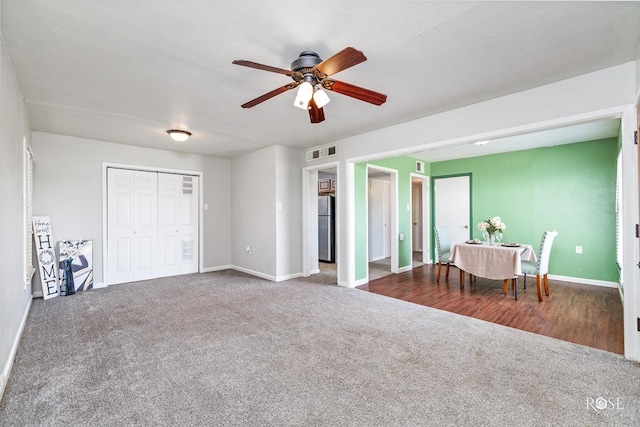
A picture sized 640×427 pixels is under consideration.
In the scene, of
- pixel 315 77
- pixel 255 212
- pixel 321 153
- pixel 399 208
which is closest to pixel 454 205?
pixel 399 208

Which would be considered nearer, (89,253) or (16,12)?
(16,12)

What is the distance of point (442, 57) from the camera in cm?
236

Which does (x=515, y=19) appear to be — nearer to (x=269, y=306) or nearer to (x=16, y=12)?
(x=16, y=12)

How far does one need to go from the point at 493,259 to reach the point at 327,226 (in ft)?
12.5

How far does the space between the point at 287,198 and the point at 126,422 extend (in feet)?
13.3

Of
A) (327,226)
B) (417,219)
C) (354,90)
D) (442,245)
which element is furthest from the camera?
(417,219)

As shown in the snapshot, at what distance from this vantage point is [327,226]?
7.32 m

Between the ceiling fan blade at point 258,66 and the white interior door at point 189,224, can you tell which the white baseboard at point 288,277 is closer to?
the white interior door at point 189,224

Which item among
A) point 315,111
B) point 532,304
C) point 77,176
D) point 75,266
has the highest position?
point 315,111

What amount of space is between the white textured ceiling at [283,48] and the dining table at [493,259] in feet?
7.38

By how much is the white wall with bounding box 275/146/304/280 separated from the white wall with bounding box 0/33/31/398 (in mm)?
3216

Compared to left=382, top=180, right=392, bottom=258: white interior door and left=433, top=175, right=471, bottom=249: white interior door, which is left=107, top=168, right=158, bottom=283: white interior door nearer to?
left=382, top=180, right=392, bottom=258: white interior door

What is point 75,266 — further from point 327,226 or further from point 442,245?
point 442,245

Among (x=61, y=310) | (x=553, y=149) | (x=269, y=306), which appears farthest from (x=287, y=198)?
(x=553, y=149)
